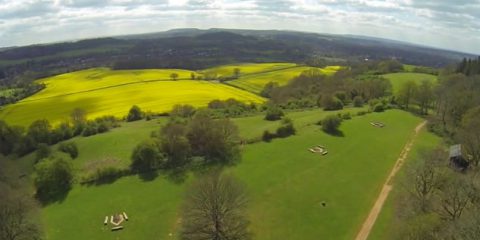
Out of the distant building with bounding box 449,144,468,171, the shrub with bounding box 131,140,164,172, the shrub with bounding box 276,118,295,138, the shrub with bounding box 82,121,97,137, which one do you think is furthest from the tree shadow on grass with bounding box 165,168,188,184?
the distant building with bounding box 449,144,468,171

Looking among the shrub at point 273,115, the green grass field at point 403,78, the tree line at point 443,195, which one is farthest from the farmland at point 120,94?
the tree line at point 443,195

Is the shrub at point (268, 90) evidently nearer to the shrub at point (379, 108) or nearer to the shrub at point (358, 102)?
the shrub at point (358, 102)

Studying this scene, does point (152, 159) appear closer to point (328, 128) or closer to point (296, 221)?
point (296, 221)

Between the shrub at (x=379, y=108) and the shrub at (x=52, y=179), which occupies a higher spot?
the shrub at (x=379, y=108)

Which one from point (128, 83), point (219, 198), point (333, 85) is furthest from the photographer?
point (128, 83)

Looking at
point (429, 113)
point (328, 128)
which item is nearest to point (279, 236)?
point (328, 128)

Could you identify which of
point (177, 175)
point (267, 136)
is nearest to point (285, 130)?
point (267, 136)
